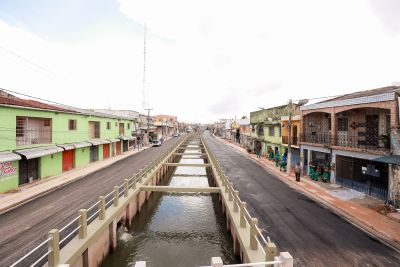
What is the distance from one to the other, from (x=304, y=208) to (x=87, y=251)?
13.6 metres

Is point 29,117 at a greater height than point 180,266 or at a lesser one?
greater

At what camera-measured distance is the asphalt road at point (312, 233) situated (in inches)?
392

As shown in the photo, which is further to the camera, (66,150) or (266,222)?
(66,150)

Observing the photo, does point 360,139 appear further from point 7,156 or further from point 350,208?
point 7,156

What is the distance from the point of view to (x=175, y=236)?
14836 mm

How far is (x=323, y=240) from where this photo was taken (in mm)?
11484

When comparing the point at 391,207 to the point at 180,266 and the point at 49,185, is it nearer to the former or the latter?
the point at 180,266

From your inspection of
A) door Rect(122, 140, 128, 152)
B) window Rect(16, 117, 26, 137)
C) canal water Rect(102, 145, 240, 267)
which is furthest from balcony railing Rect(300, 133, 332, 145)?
door Rect(122, 140, 128, 152)

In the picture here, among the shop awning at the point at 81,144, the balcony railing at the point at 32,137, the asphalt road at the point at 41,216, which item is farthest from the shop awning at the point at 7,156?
the shop awning at the point at 81,144

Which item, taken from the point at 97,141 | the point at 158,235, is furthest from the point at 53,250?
the point at 97,141

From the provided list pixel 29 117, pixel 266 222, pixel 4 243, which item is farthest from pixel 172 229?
pixel 29 117

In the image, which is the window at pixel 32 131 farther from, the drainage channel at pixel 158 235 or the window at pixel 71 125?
the drainage channel at pixel 158 235

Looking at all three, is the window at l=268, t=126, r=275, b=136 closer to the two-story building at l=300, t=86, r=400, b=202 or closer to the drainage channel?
the two-story building at l=300, t=86, r=400, b=202

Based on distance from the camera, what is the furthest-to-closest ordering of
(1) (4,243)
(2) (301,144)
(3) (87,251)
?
(2) (301,144), (1) (4,243), (3) (87,251)
